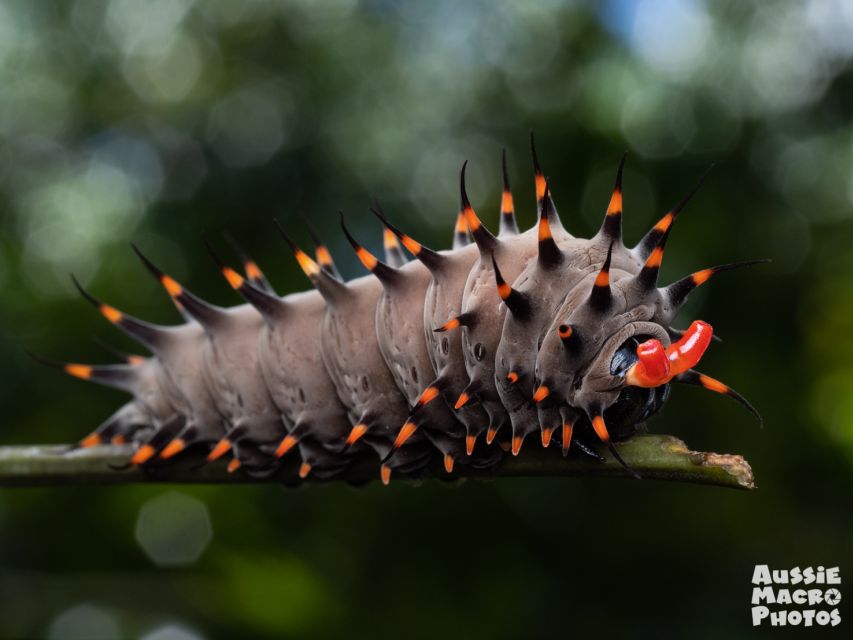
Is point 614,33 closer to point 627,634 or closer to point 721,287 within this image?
point 721,287

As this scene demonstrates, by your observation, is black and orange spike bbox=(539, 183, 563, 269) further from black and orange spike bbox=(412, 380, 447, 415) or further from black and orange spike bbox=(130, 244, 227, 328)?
black and orange spike bbox=(130, 244, 227, 328)

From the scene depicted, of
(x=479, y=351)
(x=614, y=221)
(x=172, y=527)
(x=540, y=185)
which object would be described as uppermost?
(x=172, y=527)

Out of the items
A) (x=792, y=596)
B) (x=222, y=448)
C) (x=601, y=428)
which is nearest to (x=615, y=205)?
(x=601, y=428)

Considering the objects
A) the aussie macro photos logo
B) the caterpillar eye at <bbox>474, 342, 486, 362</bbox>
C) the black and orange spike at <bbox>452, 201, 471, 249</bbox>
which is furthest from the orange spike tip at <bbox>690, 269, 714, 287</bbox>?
the aussie macro photos logo

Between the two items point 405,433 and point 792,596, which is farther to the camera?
point 792,596

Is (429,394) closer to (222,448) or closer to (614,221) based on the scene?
(614,221)

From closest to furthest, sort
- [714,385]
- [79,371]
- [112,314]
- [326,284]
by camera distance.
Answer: [714,385] → [326,284] → [112,314] → [79,371]
